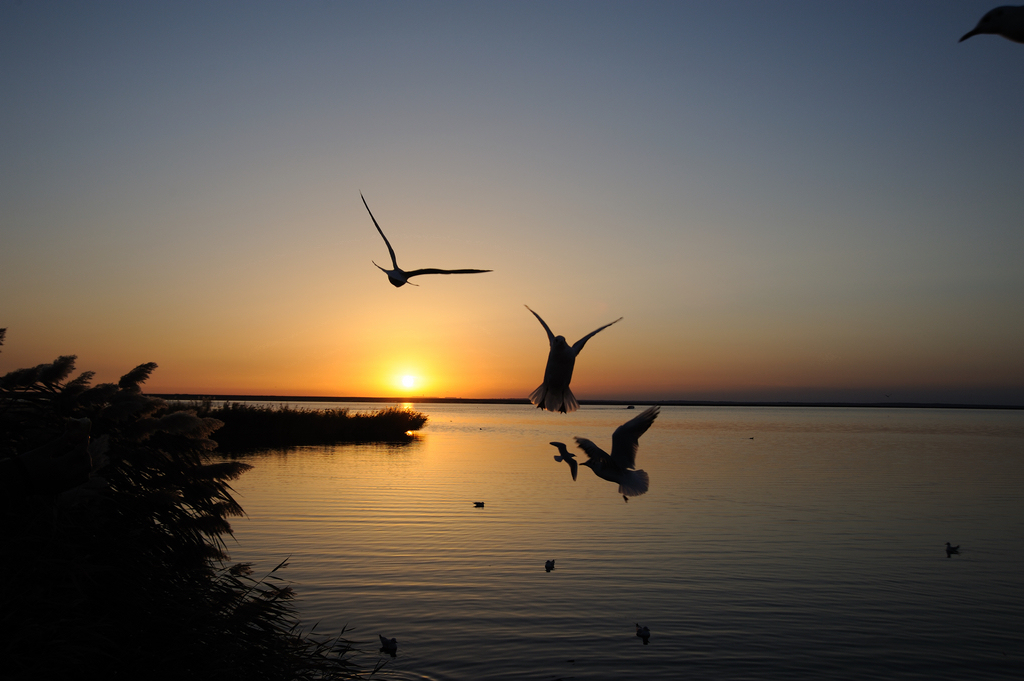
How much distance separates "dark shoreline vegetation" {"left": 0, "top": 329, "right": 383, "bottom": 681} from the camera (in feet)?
15.1

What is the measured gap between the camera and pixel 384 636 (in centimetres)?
1216

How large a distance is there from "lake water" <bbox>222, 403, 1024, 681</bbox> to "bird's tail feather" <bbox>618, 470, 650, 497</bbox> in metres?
6.83

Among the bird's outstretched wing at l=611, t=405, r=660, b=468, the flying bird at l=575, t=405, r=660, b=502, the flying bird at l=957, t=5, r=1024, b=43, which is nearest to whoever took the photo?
the flying bird at l=957, t=5, r=1024, b=43

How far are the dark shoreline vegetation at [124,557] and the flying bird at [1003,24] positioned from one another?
4.50 metres

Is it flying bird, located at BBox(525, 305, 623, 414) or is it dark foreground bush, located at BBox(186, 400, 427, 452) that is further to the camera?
dark foreground bush, located at BBox(186, 400, 427, 452)

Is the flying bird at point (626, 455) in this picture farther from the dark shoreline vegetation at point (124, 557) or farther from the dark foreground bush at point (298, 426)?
the dark foreground bush at point (298, 426)

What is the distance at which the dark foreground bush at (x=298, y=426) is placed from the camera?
45688mm

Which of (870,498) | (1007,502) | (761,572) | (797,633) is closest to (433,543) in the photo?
(761,572)

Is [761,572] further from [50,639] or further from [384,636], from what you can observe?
[50,639]

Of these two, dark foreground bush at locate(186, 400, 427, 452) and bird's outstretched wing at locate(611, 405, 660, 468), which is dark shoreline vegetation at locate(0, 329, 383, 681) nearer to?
bird's outstretched wing at locate(611, 405, 660, 468)

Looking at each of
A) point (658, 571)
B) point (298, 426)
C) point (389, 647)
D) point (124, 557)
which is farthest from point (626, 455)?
point (298, 426)

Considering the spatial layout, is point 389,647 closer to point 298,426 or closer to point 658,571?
point 658,571

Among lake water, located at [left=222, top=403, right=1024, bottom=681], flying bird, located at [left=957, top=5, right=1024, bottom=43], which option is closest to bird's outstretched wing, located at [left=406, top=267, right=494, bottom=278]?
flying bird, located at [left=957, top=5, right=1024, bottom=43]

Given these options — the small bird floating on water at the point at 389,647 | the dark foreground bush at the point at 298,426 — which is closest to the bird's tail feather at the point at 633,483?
the small bird floating on water at the point at 389,647
